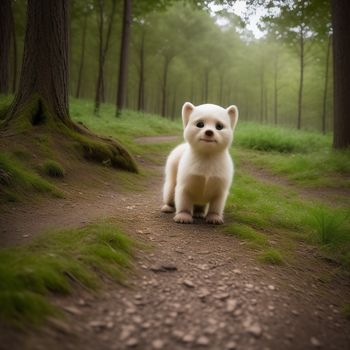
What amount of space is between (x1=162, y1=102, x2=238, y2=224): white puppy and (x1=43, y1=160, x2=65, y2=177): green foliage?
2103 mm

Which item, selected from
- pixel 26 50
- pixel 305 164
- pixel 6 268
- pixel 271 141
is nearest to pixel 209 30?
pixel 271 141

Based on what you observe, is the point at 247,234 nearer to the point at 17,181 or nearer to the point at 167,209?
the point at 167,209

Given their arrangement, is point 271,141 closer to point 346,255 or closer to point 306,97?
point 346,255

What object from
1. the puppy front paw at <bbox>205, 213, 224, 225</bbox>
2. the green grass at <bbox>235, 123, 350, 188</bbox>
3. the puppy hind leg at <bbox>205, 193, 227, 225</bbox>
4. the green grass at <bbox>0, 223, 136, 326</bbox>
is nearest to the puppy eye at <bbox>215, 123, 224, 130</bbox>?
the puppy hind leg at <bbox>205, 193, 227, 225</bbox>

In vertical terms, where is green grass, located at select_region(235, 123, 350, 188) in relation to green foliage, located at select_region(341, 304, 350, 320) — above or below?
above

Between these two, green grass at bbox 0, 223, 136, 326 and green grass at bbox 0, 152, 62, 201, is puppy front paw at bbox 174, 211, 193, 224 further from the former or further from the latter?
green grass at bbox 0, 152, 62, 201

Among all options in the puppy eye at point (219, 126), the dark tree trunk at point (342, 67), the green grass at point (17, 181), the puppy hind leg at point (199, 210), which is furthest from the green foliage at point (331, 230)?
the dark tree trunk at point (342, 67)

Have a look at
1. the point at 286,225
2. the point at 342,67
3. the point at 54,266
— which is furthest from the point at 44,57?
the point at 342,67

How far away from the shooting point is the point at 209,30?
29.0 metres

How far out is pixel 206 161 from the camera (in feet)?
12.8

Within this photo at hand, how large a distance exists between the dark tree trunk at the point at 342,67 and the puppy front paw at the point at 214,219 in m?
7.30

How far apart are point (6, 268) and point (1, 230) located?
4.02 feet

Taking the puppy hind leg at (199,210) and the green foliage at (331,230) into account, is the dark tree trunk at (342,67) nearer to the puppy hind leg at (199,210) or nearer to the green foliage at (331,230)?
the green foliage at (331,230)

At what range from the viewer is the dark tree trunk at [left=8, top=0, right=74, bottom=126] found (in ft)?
18.1
